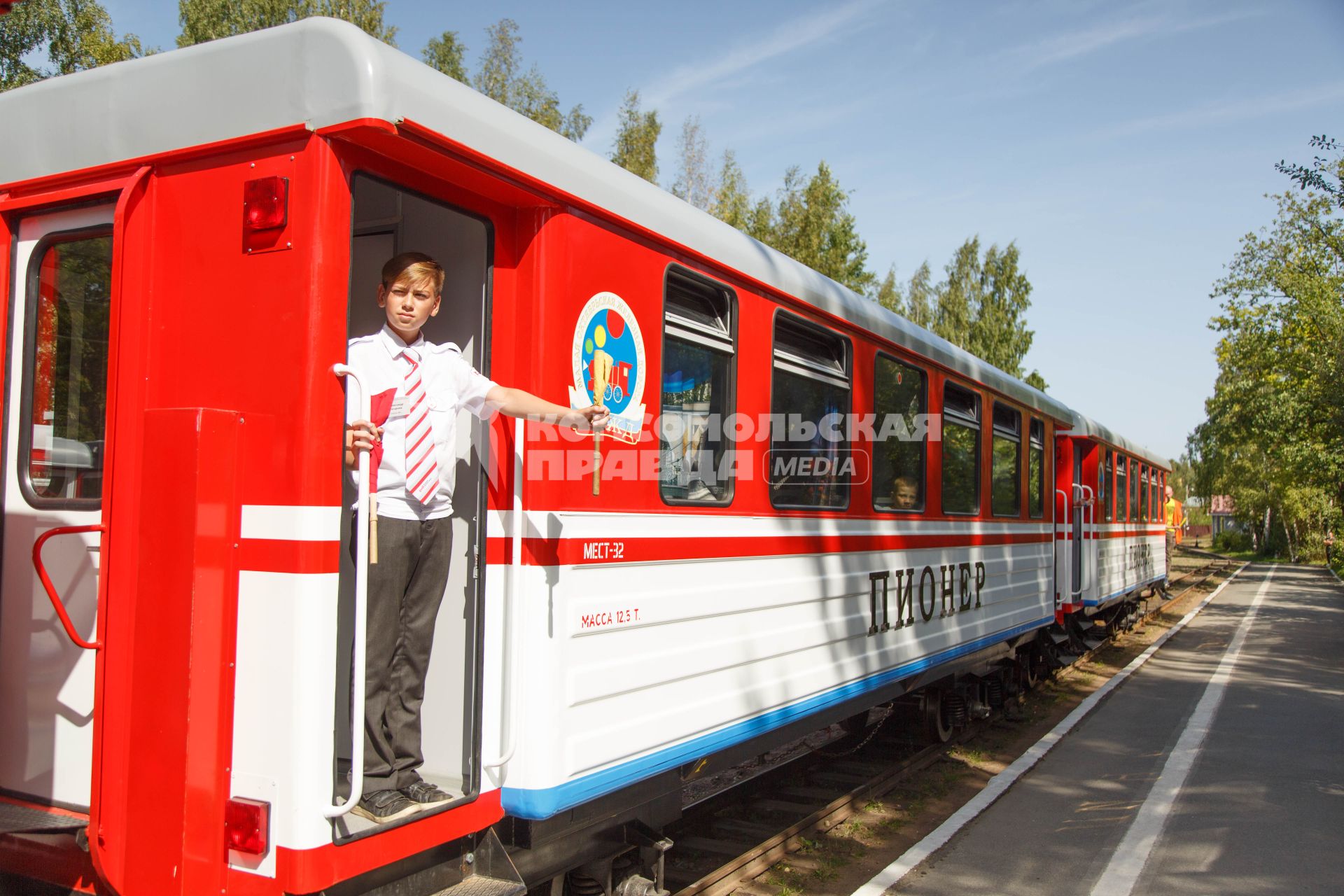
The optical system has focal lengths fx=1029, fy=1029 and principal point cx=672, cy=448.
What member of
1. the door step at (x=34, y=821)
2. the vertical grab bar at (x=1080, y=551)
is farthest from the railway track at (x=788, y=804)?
the vertical grab bar at (x=1080, y=551)

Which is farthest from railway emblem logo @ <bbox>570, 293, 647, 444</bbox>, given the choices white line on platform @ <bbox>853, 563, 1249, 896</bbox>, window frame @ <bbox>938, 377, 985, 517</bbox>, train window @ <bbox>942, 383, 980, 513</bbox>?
train window @ <bbox>942, 383, 980, 513</bbox>

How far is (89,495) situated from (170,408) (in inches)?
24.1

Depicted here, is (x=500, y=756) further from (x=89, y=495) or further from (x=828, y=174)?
(x=828, y=174)

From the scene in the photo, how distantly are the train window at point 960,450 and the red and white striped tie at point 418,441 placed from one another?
4767 mm

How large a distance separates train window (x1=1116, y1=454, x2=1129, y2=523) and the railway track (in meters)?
6.49

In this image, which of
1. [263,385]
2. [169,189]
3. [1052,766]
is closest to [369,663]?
[263,385]

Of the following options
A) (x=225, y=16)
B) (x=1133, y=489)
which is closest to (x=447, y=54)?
(x=225, y=16)

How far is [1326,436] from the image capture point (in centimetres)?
2327

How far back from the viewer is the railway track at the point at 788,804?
5408 millimetres

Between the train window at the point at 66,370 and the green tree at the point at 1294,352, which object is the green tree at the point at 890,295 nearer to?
the green tree at the point at 1294,352

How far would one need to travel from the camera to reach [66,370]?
3418 millimetres

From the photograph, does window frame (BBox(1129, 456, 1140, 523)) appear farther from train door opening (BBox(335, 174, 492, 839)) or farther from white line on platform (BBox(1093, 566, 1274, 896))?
train door opening (BBox(335, 174, 492, 839))

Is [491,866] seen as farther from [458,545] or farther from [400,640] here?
[458,545]

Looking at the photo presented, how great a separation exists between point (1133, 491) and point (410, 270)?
15.1m
